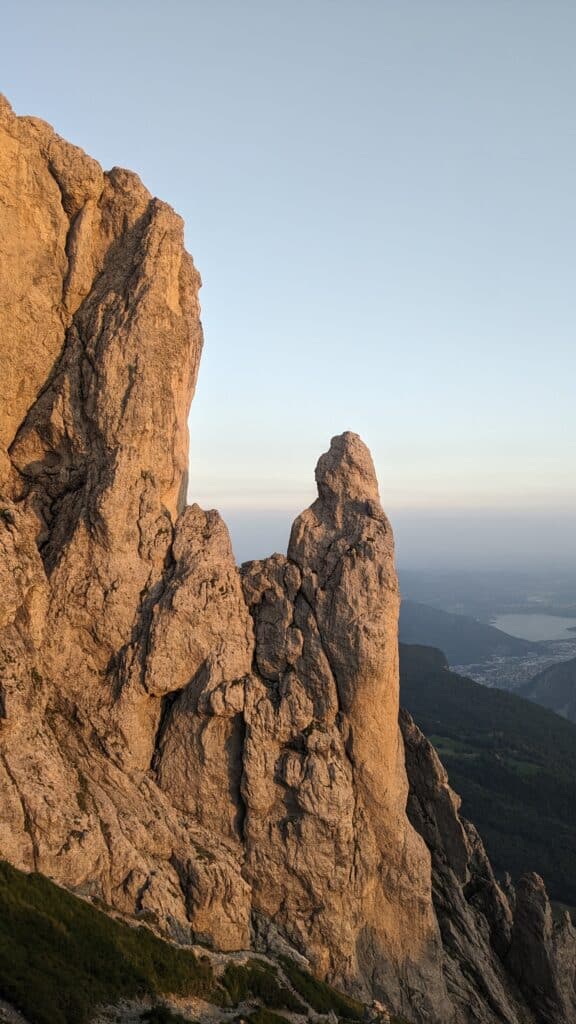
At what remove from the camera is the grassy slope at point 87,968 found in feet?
78.7

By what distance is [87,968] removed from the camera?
86.5ft

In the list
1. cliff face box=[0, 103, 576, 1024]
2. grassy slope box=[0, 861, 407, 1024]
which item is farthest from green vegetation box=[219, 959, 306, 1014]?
cliff face box=[0, 103, 576, 1024]

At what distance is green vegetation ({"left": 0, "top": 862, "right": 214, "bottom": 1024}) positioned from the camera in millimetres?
23766

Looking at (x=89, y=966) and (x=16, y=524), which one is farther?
(x=16, y=524)

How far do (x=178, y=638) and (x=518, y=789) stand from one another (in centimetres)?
13463

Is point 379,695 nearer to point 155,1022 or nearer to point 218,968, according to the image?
point 218,968

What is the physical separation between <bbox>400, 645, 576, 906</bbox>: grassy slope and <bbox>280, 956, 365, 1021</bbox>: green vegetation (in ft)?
281

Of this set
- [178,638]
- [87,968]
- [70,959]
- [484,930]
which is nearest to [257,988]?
[87,968]

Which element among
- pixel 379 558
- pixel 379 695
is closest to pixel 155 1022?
pixel 379 695

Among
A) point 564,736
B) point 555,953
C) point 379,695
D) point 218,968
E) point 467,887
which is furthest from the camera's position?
point 564,736

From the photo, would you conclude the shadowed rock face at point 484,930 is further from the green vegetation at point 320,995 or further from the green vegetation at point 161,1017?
the green vegetation at point 161,1017

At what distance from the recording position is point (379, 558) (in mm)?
41312

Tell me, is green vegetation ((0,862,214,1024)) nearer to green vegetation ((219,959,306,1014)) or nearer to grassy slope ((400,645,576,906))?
green vegetation ((219,959,306,1014))

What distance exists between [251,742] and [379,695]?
7220 millimetres
